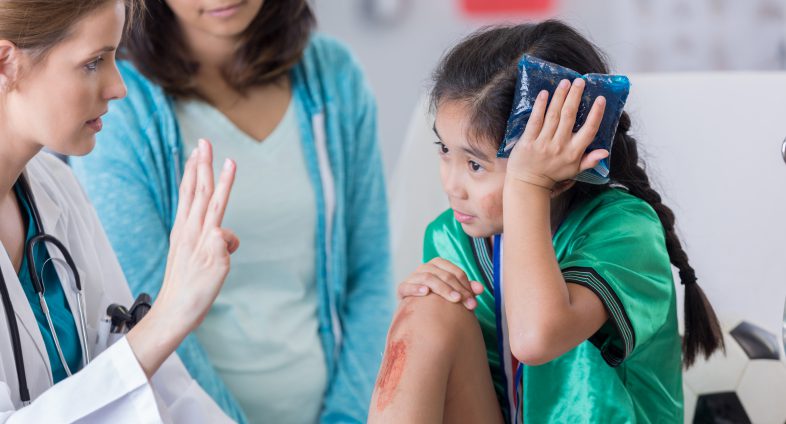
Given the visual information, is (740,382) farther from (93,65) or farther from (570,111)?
(93,65)

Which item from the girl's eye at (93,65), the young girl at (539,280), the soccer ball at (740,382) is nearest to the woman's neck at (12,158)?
the girl's eye at (93,65)

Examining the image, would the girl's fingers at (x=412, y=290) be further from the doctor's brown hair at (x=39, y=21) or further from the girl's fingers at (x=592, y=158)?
the doctor's brown hair at (x=39, y=21)

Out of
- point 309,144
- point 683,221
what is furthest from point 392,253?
point 683,221

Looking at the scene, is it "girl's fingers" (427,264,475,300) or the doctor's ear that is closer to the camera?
the doctor's ear

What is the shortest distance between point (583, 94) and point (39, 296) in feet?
2.18

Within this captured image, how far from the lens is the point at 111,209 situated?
1.54 metres

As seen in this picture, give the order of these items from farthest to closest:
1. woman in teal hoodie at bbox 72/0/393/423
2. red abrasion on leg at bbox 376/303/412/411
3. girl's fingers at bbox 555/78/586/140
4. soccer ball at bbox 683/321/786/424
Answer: woman in teal hoodie at bbox 72/0/393/423, soccer ball at bbox 683/321/786/424, red abrasion on leg at bbox 376/303/412/411, girl's fingers at bbox 555/78/586/140

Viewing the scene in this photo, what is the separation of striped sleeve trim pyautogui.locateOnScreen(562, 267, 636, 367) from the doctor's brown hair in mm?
612

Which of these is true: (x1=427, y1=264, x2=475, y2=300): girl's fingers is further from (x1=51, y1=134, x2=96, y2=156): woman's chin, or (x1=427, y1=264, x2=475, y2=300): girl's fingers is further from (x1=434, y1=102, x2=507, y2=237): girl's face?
(x1=51, y1=134, x2=96, y2=156): woman's chin

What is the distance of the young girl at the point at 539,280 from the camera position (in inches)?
41.5

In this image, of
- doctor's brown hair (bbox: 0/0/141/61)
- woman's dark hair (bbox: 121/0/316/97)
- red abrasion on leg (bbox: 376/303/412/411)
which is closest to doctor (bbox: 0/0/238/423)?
doctor's brown hair (bbox: 0/0/141/61)

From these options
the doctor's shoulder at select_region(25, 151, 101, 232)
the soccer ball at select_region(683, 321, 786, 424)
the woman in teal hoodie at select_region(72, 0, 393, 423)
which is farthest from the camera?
the woman in teal hoodie at select_region(72, 0, 393, 423)

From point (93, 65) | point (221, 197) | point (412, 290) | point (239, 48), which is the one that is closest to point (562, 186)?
point (412, 290)

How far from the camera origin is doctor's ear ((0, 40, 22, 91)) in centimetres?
105
